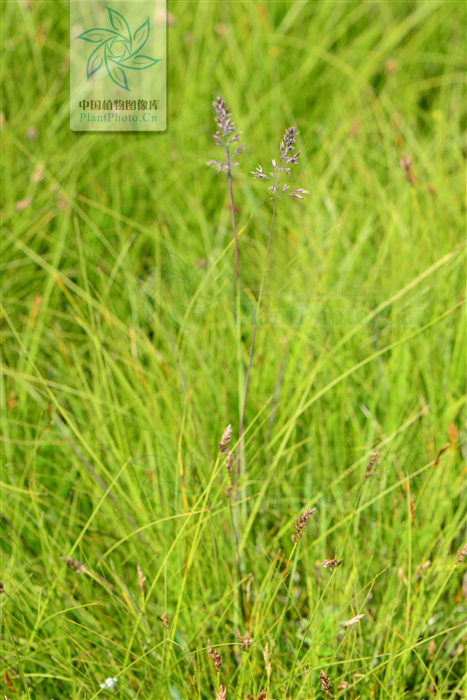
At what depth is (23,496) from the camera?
154cm

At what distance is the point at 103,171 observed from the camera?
250cm

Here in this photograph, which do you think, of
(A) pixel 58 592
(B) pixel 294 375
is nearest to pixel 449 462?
(B) pixel 294 375

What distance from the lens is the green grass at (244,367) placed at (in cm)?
126

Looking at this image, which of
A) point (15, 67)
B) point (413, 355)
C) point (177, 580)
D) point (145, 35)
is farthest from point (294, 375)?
point (15, 67)

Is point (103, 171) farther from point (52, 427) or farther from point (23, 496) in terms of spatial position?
point (23, 496)

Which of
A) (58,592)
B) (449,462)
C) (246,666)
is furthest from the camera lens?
(449,462)

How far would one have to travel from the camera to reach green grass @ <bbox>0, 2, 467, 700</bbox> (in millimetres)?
1256

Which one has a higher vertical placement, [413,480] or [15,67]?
[15,67]

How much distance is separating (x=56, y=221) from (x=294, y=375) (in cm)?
118

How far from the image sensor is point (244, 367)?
1.80 meters

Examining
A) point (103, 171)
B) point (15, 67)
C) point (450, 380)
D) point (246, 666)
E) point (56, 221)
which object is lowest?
point (246, 666)

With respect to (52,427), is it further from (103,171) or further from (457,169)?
(457,169)

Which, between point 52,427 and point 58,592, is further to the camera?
point 52,427

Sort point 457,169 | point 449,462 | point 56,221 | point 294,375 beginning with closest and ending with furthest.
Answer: point 449,462 → point 294,375 → point 56,221 → point 457,169
